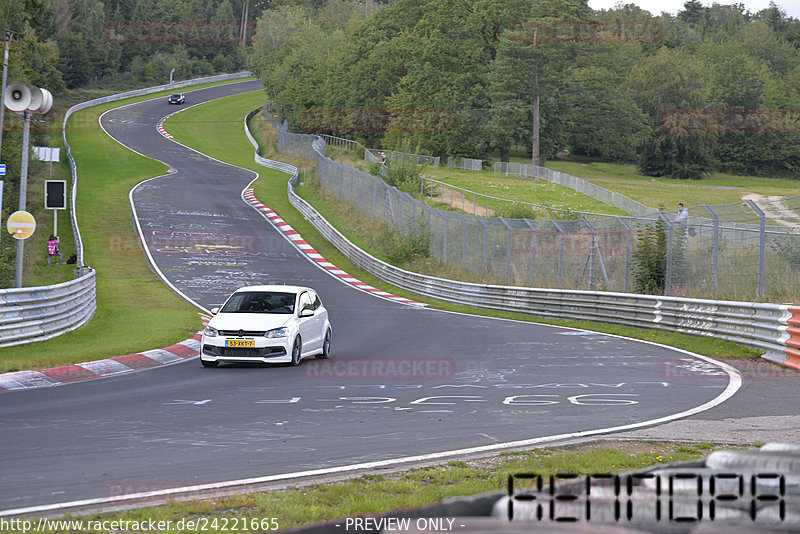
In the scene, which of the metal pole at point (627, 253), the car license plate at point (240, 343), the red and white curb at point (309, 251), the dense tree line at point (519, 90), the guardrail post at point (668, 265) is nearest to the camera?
the car license plate at point (240, 343)

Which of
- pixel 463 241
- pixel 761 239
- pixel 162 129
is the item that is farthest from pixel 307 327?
pixel 162 129

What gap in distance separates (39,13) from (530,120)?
159ft

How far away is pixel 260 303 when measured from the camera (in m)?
17.2

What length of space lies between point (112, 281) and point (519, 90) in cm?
5441

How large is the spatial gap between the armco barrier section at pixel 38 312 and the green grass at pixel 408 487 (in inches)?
460

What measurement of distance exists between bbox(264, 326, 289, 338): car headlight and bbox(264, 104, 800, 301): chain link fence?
9.57 metres

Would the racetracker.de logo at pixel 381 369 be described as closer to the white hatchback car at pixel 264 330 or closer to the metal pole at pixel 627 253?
the white hatchback car at pixel 264 330

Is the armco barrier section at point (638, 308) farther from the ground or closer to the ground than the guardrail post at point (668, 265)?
closer to the ground

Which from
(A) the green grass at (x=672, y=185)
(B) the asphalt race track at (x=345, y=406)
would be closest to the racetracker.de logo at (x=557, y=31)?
(A) the green grass at (x=672, y=185)

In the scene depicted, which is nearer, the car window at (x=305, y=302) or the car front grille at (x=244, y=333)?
the car front grille at (x=244, y=333)

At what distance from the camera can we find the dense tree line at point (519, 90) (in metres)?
83.1

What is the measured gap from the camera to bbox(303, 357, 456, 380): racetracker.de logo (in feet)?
48.1

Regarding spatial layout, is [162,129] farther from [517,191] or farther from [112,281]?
[112,281]

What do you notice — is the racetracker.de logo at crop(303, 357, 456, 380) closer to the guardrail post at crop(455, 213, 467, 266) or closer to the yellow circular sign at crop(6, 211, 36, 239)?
the yellow circular sign at crop(6, 211, 36, 239)
